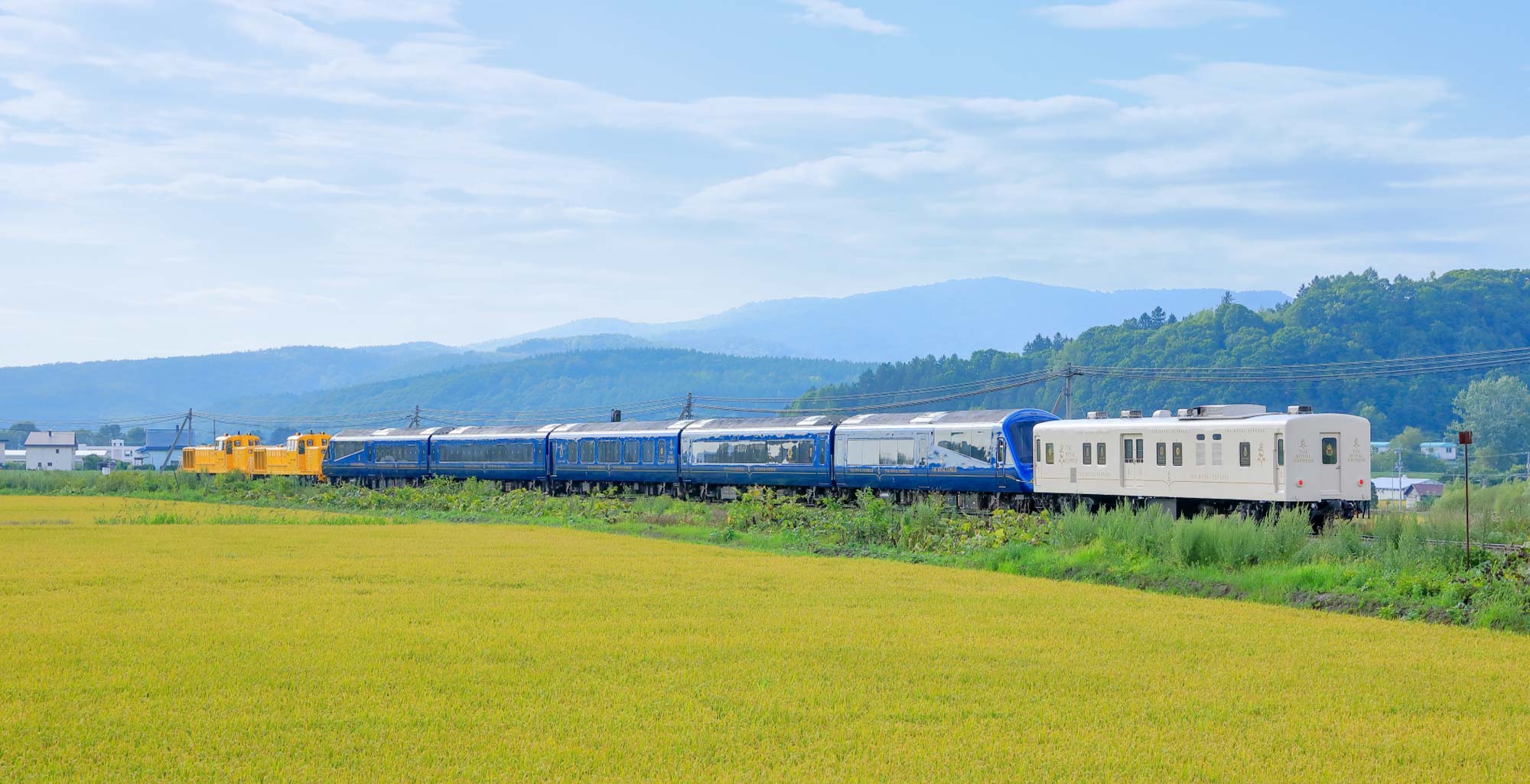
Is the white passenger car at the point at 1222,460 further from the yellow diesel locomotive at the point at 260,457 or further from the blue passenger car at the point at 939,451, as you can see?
the yellow diesel locomotive at the point at 260,457

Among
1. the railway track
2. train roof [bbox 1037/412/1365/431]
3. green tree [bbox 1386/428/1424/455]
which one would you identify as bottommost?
the railway track

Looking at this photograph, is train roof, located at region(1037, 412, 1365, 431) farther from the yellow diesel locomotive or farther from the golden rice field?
the yellow diesel locomotive

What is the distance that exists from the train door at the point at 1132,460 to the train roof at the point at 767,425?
1308 centimetres

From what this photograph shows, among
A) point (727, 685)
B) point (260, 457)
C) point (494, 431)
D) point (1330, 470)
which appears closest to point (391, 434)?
point (494, 431)

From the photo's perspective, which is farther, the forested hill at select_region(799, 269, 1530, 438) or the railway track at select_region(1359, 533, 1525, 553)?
the forested hill at select_region(799, 269, 1530, 438)

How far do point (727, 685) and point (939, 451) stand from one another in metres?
26.9

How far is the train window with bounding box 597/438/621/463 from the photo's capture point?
178 ft

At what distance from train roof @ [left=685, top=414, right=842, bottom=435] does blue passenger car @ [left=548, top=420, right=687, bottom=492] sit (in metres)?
1.07

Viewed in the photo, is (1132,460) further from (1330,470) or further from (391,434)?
(391,434)

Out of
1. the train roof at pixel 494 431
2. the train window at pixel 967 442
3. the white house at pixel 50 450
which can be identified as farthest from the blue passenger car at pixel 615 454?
the white house at pixel 50 450

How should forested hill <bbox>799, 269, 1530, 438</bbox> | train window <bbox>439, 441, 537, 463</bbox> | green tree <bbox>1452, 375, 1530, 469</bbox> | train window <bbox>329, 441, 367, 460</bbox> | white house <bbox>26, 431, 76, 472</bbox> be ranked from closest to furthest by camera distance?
1. train window <bbox>439, 441, 537, 463</bbox>
2. train window <bbox>329, 441, 367, 460</bbox>
3. green tree <bbox>1452, 375, 1530, 469</bbox>
4. forested hill <bbox>799, 269, 1530, 438</bbox>
5. white house <bbox>26, 431, 76, 472</bbox>

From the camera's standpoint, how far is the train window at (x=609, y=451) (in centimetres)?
5428

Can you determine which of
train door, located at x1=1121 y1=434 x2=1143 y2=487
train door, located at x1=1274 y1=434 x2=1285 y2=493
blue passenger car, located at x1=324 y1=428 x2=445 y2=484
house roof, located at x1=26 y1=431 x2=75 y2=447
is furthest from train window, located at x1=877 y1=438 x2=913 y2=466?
house roof, located at x1=26 y1=431 x2=75 y2=447

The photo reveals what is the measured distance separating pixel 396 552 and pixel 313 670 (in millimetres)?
14744
